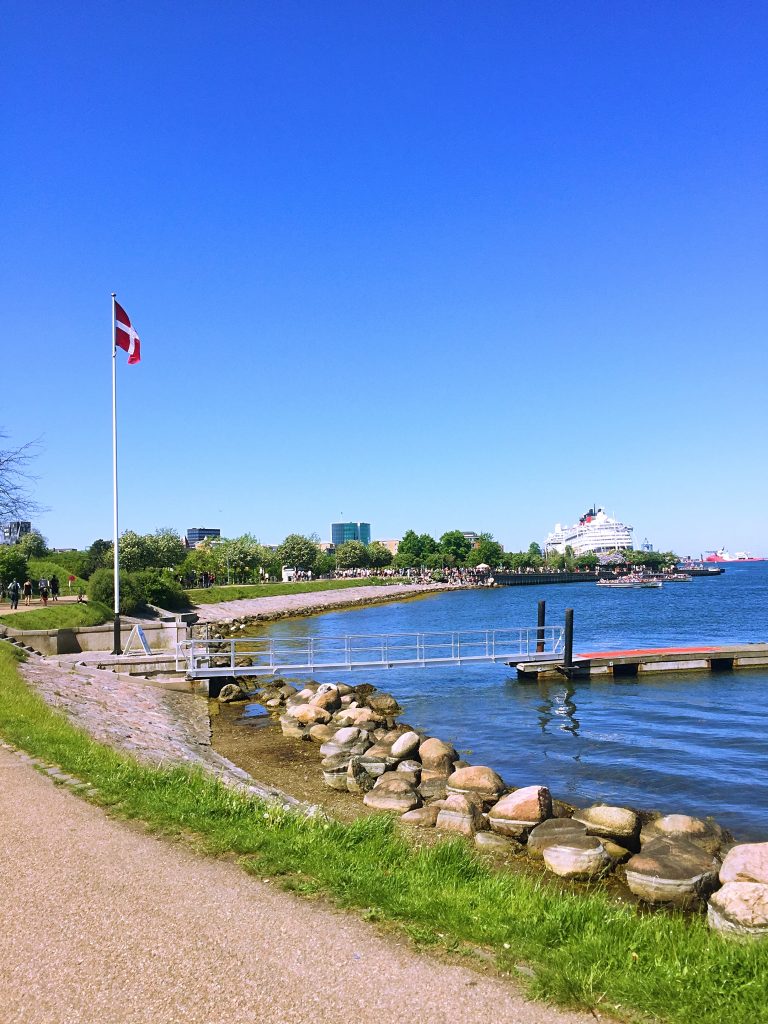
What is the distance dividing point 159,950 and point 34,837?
9.99ft

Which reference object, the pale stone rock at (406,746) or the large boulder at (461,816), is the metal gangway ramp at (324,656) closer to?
the pale stone rock at (406,746)

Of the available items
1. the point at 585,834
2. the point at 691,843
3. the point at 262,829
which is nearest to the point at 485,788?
the point at 585,834

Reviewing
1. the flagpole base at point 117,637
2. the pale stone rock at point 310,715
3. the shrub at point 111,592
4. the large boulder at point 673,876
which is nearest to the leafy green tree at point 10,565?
the shrub at point 111,592

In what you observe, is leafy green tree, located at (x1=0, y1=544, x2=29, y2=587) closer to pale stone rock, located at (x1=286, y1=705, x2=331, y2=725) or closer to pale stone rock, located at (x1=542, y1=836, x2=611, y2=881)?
pale stone rock, located at (x1=286, y1=705, x2=331, y2=725)

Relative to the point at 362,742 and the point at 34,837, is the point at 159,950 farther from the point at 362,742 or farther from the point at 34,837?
the point at 362,742

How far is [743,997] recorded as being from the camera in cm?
517

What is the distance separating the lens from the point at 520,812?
12.1m

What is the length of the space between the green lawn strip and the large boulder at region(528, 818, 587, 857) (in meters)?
24.1

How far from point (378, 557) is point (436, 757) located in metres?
169

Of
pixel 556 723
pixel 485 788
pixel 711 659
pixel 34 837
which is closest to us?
pixel 34 837

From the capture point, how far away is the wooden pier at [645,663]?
99.5 ft

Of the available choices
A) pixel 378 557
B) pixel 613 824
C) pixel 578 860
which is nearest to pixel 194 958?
pixel 578 860

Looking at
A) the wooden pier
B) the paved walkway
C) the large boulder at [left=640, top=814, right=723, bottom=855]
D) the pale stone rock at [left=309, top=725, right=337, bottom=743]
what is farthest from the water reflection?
the paved walkway

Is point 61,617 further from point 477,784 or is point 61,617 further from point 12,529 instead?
point 477,784
